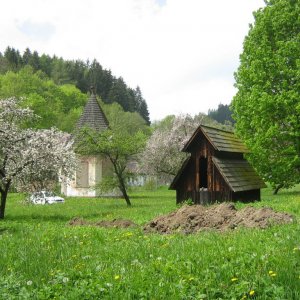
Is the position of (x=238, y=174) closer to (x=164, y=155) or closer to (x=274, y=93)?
(x=274, y=93)

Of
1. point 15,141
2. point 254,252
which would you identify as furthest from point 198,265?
point 15,141

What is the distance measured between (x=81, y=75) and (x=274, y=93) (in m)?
99.7

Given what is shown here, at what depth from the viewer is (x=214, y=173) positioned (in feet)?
73.6

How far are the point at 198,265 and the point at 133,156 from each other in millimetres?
24727

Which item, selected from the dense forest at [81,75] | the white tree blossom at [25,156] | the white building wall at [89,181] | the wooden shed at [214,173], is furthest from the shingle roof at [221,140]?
the dense forest at [81,75]

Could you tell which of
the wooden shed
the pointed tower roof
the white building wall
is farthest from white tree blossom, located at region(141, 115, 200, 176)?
the wooden shed

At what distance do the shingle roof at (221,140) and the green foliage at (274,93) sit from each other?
2.27ft

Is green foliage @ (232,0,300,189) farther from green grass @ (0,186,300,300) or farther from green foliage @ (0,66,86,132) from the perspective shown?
green foliage @ (0,66,86,132)

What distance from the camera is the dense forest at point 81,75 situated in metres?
112

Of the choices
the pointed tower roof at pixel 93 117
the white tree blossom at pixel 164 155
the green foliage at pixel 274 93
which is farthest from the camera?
the white tree blossom at pixel 164 155

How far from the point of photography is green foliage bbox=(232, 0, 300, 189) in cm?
2439

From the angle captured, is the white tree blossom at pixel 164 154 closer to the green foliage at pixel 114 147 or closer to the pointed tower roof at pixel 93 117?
the pointed tower roof at pixel 93 117

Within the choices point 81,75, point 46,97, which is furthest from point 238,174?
point 81,75

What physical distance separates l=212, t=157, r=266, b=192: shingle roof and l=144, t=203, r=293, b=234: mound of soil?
766 cm
